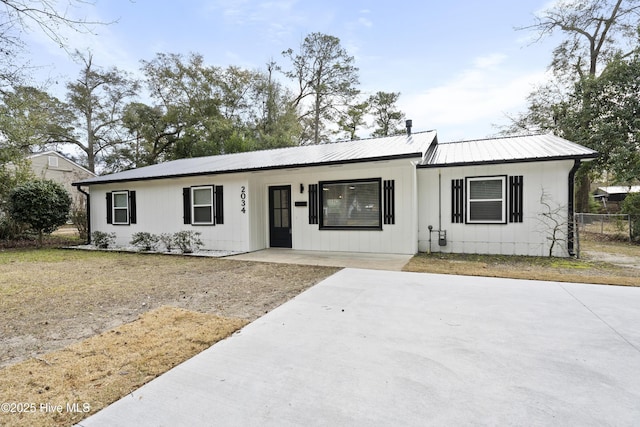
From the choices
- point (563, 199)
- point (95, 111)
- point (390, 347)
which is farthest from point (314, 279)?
point (95, 111)

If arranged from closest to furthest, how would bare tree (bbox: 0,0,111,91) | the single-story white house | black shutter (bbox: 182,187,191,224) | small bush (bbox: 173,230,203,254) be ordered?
bare tree (bbox: 0,0,111,91), the single-story white house, small bush (bbox: 173,230,203,254), black shutter (bbox: 182,187,191,224)

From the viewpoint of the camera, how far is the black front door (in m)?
9.54

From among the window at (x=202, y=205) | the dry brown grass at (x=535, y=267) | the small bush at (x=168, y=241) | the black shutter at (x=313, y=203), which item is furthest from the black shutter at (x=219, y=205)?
the dry brown grass at (x=535, y=267)

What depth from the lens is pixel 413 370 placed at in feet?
7.95

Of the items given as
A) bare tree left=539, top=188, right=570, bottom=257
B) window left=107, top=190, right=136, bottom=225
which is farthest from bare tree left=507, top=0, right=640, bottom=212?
window left=107, top=190, right=136, bottom=225

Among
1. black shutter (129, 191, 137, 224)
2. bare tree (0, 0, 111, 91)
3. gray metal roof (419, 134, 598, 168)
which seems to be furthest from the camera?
black shutter (129, 191, 137, 224)

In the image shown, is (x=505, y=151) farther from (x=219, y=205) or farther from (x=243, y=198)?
(x=219, y=205)

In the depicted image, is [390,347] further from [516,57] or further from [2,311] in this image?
[516,57]

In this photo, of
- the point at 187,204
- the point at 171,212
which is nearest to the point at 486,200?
the point at 187,204

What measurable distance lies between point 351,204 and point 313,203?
112cm

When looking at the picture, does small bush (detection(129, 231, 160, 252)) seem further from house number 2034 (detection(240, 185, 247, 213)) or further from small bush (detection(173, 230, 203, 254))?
house number 2034 (detection(240, 185, 247, 213))

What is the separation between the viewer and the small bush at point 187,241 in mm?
9367

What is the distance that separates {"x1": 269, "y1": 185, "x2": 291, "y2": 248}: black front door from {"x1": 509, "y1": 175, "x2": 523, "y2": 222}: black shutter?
234 inches

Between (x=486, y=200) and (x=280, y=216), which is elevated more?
(x=486, y=200)
